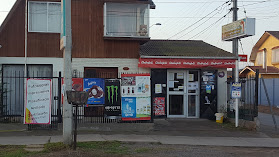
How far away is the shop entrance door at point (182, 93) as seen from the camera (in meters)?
15.7

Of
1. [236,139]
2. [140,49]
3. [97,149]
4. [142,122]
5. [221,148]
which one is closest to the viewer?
[97,149]

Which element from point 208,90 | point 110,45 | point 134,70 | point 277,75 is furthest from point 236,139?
point 277,75

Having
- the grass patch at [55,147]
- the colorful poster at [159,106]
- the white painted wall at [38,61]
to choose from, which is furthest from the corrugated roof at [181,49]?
the grass patch at [55,147]

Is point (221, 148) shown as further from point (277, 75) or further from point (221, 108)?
point (277, 75)

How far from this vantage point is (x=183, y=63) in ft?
49.4

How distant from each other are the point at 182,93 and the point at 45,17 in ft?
23.7

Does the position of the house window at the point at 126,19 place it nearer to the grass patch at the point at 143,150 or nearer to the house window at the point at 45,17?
the house window at the point at 45,17

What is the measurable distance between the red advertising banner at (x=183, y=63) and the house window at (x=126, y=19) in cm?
129

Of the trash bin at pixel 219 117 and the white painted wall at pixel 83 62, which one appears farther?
the trash bin at pixel 219 117

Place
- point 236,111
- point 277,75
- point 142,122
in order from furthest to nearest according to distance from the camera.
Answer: point 277,75 < point 236,111 < point 142,122

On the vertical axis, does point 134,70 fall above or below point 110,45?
below

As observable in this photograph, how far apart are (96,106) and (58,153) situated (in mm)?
4721

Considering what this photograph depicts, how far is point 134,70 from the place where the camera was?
49.6 feet

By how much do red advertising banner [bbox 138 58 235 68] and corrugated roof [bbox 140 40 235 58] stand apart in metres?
0.41
